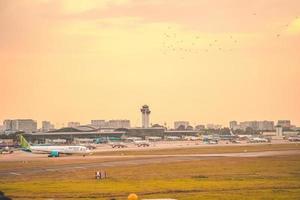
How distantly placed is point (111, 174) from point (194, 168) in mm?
14624

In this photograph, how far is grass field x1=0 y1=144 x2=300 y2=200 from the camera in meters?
58.2

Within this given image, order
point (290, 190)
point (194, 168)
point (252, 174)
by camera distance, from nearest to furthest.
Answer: point (290, 190)
point (252, 174)
point (194, 168)

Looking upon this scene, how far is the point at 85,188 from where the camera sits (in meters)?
66.2

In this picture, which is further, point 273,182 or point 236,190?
point 273,182

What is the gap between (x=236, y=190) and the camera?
60.9 meters

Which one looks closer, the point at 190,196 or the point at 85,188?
the point at 190,196

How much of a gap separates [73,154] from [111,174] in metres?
75.1

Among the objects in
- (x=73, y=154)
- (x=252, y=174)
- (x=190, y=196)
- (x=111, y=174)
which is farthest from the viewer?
(x=73, y=154)

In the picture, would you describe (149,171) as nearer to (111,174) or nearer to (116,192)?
(111,174)

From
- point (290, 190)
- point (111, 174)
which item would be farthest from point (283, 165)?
point (290, 190)

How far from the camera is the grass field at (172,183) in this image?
58219mm

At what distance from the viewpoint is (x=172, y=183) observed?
6944 centimetres

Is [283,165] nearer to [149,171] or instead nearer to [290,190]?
[149,171]

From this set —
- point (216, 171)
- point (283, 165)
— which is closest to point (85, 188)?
point (216, 171)
